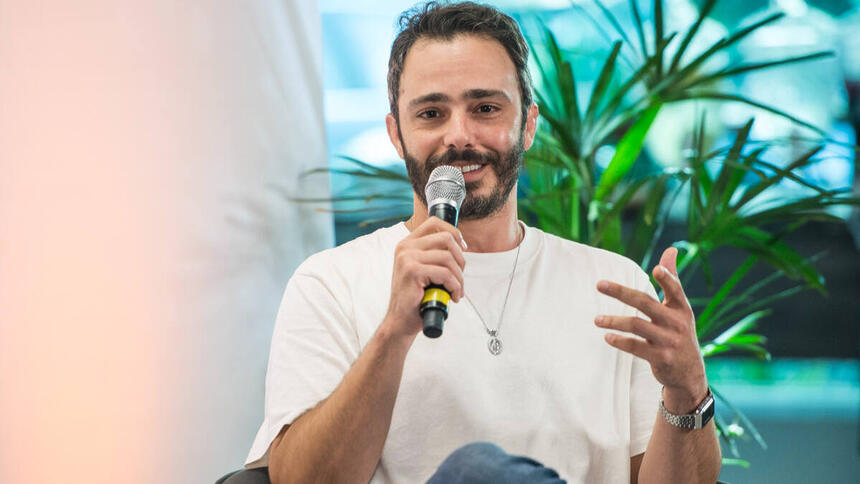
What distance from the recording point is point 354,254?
161cm

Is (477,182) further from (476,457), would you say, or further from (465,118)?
(476,457)

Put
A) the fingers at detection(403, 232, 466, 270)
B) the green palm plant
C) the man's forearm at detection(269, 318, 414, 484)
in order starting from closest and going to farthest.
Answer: the fingers at detection(403, 232, 466, 270) → the man's forearm at detection(269, 318, 414, 484) → the green palm plant

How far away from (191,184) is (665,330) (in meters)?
1.04

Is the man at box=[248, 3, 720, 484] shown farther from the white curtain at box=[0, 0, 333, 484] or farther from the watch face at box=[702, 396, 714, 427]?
the white curtain at box=[0, 0, 333, 484]

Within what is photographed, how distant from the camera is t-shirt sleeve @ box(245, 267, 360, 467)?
4.55ft

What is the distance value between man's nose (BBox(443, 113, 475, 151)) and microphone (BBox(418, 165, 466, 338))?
116 mm

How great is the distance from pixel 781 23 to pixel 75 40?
7.62 feet

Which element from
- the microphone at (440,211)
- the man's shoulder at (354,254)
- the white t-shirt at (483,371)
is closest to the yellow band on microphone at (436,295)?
the microphone at (440,211)

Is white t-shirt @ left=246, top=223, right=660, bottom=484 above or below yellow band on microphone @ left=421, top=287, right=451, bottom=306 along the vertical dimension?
below

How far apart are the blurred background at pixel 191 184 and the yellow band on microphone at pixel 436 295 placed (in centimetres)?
71

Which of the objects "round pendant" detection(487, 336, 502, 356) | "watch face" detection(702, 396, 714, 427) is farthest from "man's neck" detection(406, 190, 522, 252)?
"watch face" detection(702, 396, 714, 427)

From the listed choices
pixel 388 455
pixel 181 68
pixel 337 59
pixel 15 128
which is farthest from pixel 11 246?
pixel 337 59

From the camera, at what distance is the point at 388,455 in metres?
1.43

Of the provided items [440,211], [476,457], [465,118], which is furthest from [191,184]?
[476,457]
